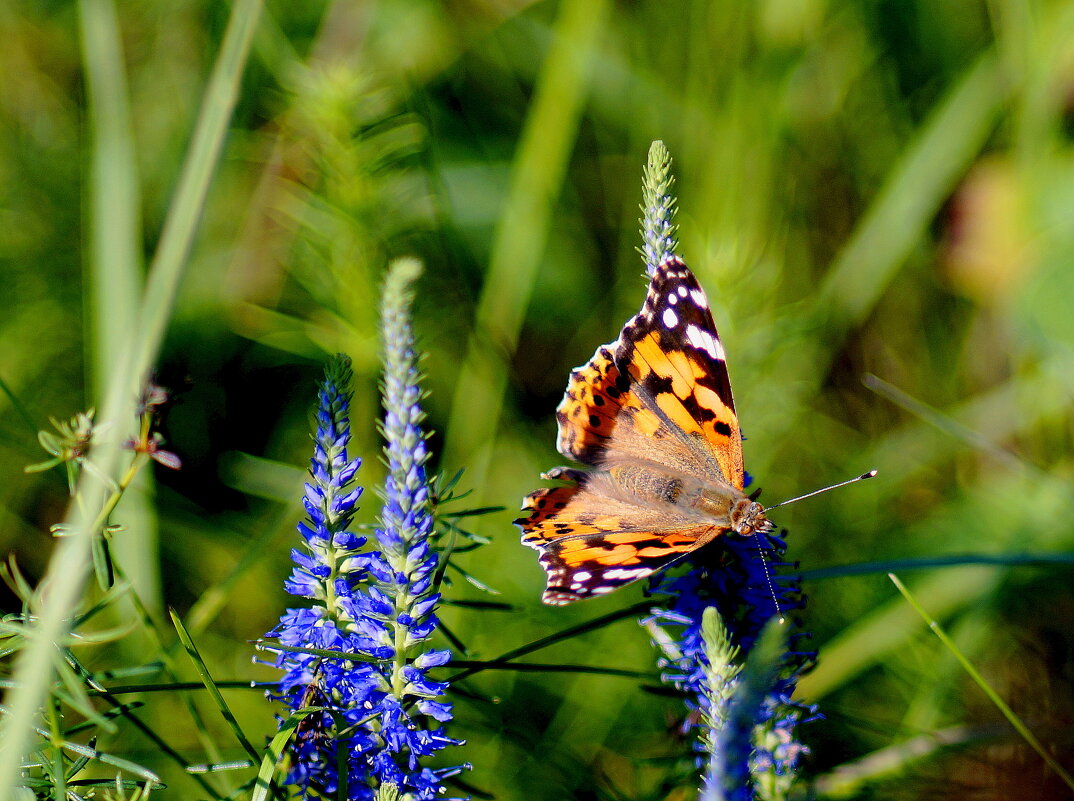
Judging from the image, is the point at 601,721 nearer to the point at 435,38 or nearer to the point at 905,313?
the point at 905,313

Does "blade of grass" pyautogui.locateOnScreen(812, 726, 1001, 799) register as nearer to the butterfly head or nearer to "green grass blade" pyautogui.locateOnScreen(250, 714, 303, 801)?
the butterfly head

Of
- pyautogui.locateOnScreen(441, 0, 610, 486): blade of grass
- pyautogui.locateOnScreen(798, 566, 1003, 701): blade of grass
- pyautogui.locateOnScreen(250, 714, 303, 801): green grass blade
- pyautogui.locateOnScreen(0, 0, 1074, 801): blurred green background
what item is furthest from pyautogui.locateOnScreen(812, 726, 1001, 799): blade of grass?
pyautogui.locateOnScreen(441, 0, 610, 486): blade of grass

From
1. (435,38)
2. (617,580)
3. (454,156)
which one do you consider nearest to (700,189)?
(454,156)

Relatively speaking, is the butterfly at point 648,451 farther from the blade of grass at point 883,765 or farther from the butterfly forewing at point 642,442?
the blade of grass at point 883,765

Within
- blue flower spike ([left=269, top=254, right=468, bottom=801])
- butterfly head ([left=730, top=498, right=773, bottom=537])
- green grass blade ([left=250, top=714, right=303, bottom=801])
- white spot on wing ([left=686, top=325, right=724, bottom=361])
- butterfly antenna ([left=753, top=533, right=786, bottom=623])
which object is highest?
white spot on wing ([left=686, top=325, right=724, bottom=361])

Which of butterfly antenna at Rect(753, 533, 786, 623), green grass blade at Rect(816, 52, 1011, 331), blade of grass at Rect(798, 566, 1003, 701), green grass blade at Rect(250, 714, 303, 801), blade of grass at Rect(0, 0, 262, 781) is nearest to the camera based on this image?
blade of grass at Rect(0, 0, 262, 781)

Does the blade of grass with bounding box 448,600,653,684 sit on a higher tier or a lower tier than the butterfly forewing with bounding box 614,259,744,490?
lower

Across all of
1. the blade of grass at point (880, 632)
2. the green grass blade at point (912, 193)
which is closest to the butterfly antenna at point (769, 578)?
the blade of grass at point (880, 632)

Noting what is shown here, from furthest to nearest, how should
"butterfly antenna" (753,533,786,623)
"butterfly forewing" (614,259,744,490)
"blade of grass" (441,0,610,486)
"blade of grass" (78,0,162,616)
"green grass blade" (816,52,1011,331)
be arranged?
"green grass blade" (816,52,1011,331) < "blade of grass" (441,0,610,486) < "blade of grass" (78,0,162,616) < "butterfly forewing" (614,259,744,490) < "butterfly antenna" (753,533,786,623)

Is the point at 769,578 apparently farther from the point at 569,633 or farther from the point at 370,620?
the point at 370,620
